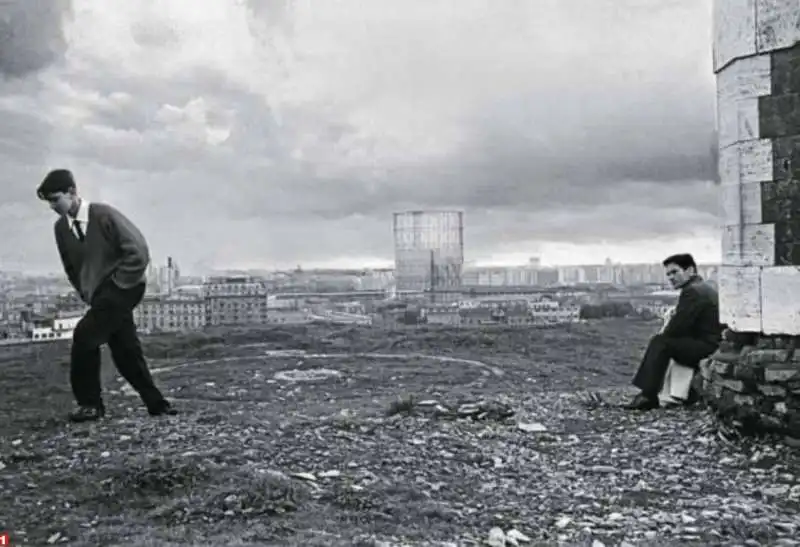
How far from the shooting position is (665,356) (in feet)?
25.9

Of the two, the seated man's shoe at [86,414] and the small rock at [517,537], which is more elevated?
the seated man's shoe at [86,414]

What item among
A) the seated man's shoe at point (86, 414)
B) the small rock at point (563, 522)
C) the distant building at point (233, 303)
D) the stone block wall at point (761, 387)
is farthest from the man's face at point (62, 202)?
the distant building at point (233, 303)

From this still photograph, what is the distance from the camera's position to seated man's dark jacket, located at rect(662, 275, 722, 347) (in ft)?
25.9

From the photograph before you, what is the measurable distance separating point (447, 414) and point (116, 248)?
11.1 feet

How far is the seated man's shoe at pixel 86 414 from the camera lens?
685 centimetres

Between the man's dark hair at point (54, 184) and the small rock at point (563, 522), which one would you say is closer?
the small rock at point (563, 522)

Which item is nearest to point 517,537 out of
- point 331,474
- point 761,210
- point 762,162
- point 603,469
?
point 331,474

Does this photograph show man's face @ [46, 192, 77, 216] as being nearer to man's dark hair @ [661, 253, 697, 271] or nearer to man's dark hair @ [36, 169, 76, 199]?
man's dark hair @ [36, 169, 76, 199]

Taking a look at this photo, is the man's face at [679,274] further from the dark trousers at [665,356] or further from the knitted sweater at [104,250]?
the knitted sweater at [104,250]

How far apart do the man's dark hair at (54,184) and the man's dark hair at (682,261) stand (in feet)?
19.1

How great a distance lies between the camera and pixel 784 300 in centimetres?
640

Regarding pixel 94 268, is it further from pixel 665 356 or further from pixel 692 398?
pixel 692 398

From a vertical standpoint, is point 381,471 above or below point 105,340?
below

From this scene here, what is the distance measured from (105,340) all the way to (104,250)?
2.52 ft
